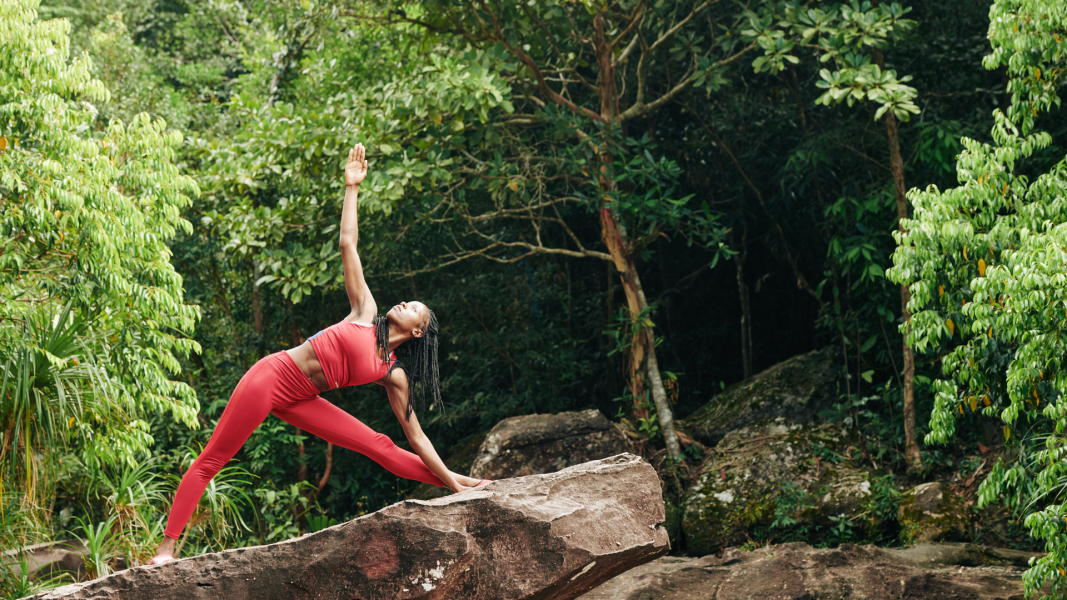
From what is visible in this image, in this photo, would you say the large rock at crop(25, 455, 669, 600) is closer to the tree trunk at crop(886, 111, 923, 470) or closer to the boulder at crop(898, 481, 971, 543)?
the boulder at crop(898, 481, 971, 543)

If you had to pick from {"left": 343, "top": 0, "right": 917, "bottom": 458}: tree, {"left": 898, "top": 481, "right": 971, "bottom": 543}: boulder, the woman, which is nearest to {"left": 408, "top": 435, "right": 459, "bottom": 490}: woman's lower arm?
the woman

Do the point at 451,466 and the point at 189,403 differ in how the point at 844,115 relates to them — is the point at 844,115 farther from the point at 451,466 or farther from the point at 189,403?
the point at 189,403

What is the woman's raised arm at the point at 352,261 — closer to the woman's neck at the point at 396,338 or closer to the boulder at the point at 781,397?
the woman's neck at the point at 396,338

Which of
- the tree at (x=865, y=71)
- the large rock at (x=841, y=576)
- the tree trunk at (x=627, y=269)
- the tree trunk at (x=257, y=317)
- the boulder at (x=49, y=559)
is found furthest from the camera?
the tree trunk at (x=257, y=317)

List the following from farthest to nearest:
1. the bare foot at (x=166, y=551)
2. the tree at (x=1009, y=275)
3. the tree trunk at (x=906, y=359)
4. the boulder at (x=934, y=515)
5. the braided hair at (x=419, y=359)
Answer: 1. the tree trunk at (x=906, y=359)
2. the boulder at (x=934, y=515)
3. the tree at (x=1009, y=275)
4. the braided hair at (x=419, y=359)
5. the bare foot at (x=166, y=551)

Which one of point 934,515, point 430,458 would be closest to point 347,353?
point 430,458

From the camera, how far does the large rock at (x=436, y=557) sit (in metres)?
2.96

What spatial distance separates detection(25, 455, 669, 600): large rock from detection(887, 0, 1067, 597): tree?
81.5 inches

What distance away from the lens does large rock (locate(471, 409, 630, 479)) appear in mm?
6961

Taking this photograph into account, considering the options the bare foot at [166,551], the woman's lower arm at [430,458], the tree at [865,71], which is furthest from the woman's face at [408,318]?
the tree at [865,71]

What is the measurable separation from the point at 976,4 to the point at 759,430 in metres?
4.29

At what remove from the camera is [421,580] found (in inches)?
121

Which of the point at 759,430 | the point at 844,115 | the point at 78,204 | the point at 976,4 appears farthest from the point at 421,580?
the point at 976,4

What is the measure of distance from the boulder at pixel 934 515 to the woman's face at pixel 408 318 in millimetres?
4372
